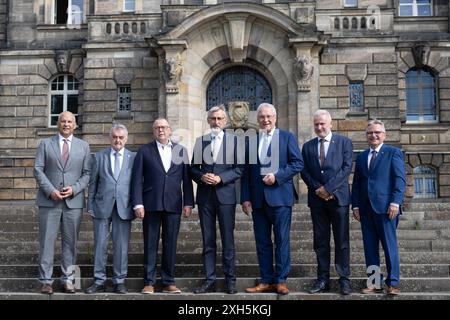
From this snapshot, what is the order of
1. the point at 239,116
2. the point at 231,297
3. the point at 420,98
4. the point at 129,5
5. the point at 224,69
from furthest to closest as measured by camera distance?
the point at 129,5 < the point at 420,98 < the point at 224,69 < the point at 239,116 < the point at 231,297

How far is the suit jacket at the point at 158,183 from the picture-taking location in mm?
8828

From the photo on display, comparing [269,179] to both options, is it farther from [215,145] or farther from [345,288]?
[345,288]

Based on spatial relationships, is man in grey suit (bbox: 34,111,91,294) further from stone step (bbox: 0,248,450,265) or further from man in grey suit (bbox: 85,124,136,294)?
stone step (bbox: 0,248,450,265)

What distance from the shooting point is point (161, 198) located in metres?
8.82

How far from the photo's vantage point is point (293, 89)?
1909 cm

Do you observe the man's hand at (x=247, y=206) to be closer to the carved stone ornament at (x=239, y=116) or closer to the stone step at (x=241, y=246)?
the stone step at (x=241, y=246)

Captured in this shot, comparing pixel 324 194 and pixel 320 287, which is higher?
pixel 324 194

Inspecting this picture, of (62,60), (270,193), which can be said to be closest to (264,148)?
(270,193)

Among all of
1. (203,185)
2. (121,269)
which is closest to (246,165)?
(203,185)

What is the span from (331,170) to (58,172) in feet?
12.0

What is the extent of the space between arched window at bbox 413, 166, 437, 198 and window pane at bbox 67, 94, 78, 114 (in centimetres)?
1079

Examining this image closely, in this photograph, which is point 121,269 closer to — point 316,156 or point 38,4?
point 316,156

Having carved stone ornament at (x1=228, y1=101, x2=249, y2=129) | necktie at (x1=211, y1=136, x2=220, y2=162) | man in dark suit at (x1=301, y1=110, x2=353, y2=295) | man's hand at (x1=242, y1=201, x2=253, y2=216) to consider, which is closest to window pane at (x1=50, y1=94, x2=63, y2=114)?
carved stone ornament at (x1=228, y1=101, x2=249, y2=129)

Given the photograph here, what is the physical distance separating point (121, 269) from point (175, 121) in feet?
34.3
